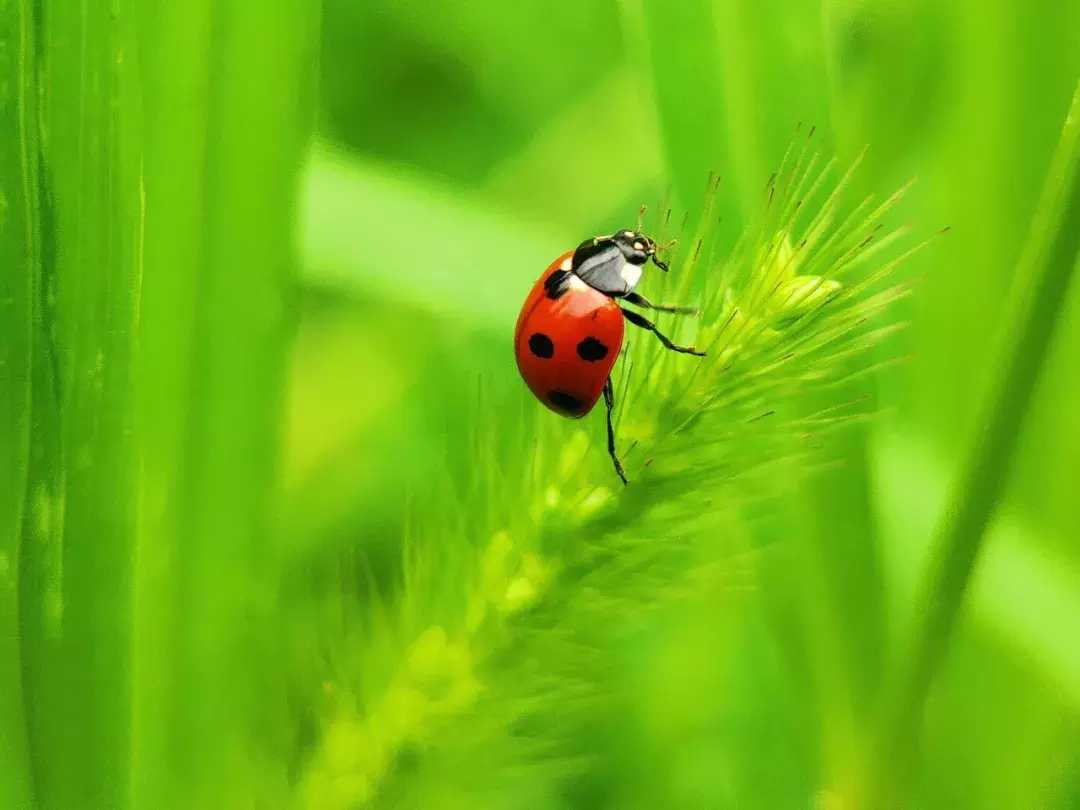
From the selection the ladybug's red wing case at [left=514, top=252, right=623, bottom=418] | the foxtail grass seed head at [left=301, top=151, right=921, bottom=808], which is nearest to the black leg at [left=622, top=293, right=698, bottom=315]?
the foxtail grass seed head at [left=301, top=151, right=921, bottom=808]

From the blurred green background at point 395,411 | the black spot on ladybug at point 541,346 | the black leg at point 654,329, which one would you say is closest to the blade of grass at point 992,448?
Result: the blurred green background at point 395,411

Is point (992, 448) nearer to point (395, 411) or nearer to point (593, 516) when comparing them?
point (593, 516)

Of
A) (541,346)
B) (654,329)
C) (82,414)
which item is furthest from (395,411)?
(82,414)

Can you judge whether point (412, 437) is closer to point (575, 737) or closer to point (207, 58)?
point (575, 737)

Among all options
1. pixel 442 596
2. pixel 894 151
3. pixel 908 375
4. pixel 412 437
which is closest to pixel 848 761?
pixel 442 596

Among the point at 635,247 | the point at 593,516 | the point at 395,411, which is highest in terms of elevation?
the point at 635,247

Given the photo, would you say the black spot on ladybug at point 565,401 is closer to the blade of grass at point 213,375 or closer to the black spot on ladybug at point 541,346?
the black spot on ladybug at point 541,346

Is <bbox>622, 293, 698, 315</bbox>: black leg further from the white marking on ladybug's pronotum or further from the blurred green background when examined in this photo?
the white marking on ladybug's pronotum
